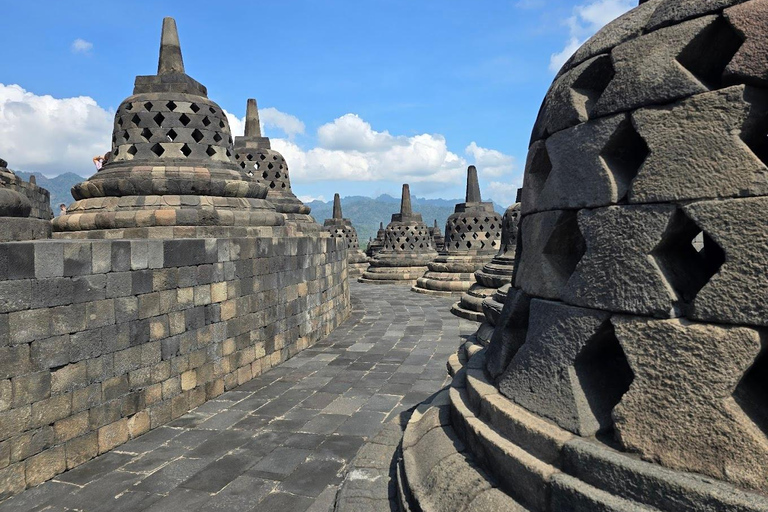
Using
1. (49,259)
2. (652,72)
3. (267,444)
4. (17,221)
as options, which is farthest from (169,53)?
(652,72)

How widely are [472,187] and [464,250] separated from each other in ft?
7.77

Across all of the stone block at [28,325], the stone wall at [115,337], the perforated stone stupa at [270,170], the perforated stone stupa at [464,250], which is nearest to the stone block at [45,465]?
the stone wall at [115,337]

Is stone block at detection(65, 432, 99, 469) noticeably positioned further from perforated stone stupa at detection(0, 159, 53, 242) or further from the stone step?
the stone step

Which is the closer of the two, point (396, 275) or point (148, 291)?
point (148, 291)

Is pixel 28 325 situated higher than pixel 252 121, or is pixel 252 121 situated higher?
pixel 252 121

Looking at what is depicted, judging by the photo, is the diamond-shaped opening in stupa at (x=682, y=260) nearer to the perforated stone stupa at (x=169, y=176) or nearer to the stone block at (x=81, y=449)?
the stone block at (x=81, y=449)

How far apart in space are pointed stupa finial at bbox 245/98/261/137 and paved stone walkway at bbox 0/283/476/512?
271 inches

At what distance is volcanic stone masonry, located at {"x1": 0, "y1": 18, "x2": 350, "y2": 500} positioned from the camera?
3.61 m

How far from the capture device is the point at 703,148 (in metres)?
1.91

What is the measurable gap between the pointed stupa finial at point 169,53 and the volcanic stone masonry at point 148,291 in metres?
0.02

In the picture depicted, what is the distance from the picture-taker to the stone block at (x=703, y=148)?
1.83m

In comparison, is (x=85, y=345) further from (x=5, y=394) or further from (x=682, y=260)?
(x=682, y=260)

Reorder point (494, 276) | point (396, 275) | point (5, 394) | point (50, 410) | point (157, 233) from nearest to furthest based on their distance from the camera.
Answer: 1. point (5, 394)
2. point (50, 410)
3. point (157, 233)
4. point (494, 276)
5. point (396, 275)

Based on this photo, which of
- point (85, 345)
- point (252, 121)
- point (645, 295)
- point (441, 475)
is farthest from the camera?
point (252, 121)
